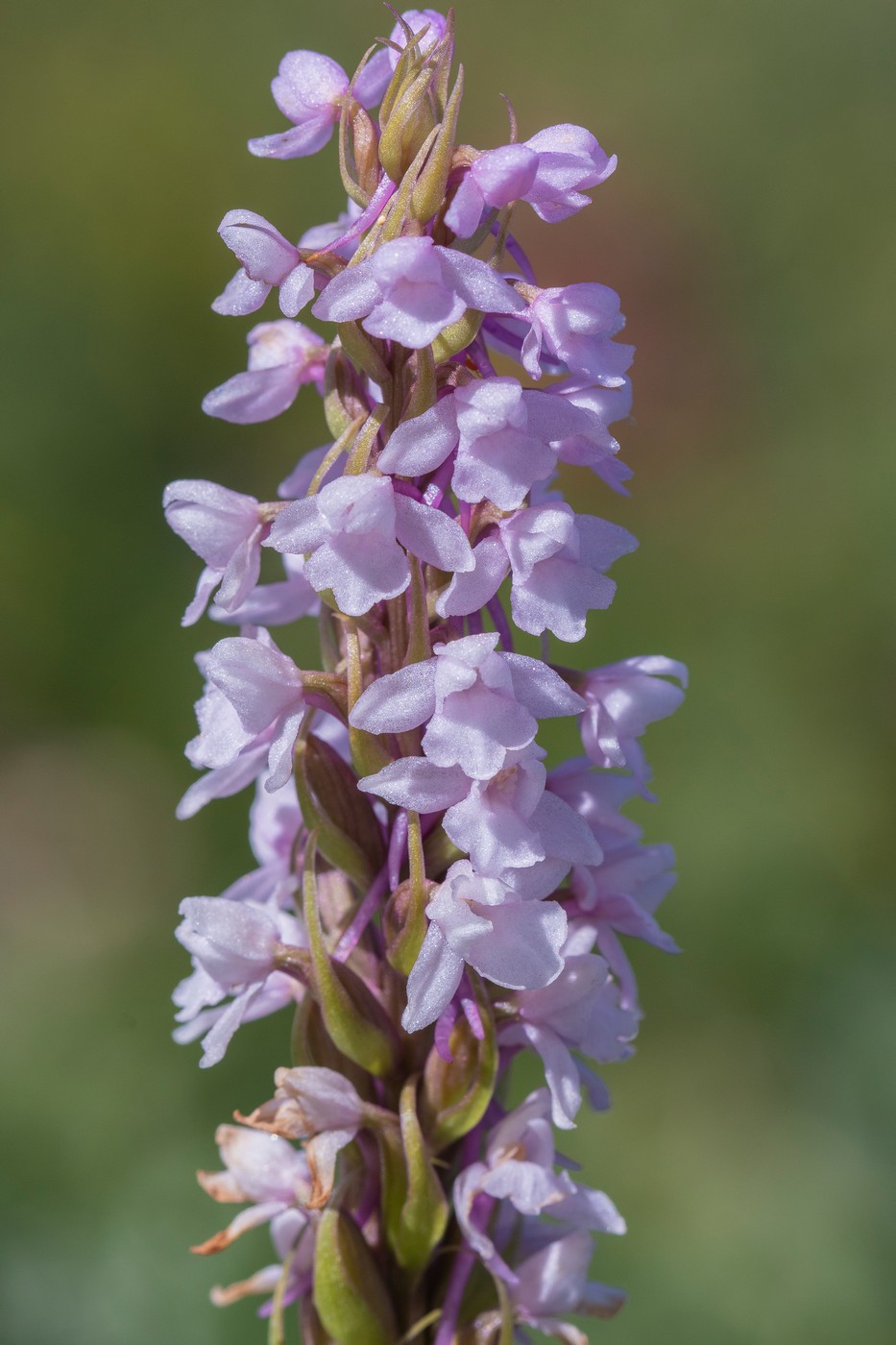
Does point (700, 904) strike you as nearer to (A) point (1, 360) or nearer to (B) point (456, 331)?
(B) point (456, 331)

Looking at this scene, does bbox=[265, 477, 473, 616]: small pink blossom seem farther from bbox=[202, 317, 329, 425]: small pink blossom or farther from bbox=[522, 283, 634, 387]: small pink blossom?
bbox=[202, 317, 329, 425]: small pink blossom

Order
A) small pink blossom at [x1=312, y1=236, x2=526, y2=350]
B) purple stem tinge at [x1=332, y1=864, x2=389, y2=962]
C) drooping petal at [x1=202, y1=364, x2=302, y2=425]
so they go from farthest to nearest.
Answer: drooping petal at [x1=202, y1=364, x2=302, y2=425], purple stem tinge at [x1=332, y1=864, x2=389, y2=962], small pink blossom at [x1=312, y1=236, x2=526, y2=350]

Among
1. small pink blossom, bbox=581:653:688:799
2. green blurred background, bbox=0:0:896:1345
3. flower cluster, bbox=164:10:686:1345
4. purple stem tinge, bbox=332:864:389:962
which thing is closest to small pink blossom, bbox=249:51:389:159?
flower cluster, bbox=164:10:686:1345

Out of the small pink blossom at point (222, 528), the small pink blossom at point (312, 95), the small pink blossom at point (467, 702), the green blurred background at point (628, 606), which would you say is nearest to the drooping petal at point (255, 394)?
the small pink blossom at point (222, 528)

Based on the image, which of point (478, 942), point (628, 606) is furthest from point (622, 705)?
point (628, 606)

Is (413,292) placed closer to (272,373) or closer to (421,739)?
(272,373)

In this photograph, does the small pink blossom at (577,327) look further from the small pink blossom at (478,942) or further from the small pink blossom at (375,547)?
the small pink blossom at (478,942)
